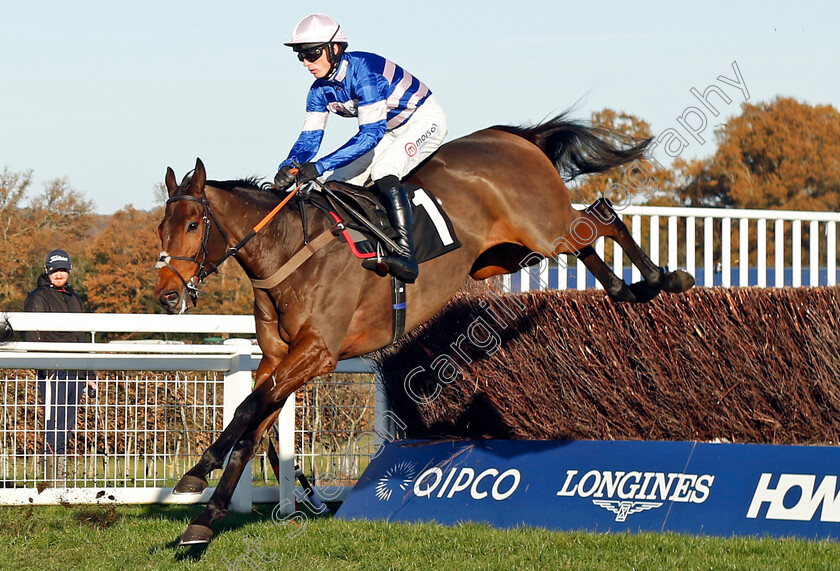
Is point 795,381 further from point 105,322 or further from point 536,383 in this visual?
point 105,322

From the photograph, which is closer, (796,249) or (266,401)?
(266,401)

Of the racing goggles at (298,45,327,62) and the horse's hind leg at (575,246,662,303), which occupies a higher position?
the racing goggles at (298,45,327,62)

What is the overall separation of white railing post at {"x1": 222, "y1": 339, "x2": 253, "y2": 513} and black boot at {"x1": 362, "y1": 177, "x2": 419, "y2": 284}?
1820mm

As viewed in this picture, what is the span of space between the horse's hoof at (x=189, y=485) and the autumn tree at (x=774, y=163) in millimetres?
24775

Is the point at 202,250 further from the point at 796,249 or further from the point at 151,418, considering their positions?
the point at 796,249

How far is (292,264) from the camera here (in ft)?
14.9

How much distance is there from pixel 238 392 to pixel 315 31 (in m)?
2.52

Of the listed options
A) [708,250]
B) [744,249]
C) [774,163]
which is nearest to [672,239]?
[708,250]

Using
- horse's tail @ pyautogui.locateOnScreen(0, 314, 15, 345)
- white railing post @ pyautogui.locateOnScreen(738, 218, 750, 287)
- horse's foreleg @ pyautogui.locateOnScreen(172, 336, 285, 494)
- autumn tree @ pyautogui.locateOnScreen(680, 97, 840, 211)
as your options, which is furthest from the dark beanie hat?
autumn tree @ pyautogui.locateOnScreen(680, 97, 840, 211)

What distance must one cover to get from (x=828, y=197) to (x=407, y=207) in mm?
25184

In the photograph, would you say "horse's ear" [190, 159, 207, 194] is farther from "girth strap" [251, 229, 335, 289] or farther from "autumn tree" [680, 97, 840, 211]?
"autumn tree" [680, 97, 840, 211]

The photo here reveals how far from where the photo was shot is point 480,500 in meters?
5.18

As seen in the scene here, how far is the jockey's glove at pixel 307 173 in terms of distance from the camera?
461 centimetres

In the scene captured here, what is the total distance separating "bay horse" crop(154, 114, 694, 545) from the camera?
423cm
